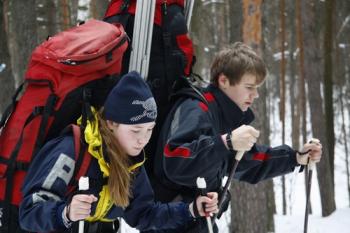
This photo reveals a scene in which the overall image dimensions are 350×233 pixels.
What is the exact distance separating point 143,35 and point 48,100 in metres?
0.89

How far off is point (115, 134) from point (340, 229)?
8778mm

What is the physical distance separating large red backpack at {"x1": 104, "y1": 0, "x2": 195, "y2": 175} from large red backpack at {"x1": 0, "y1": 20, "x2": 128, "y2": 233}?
1.90 feet

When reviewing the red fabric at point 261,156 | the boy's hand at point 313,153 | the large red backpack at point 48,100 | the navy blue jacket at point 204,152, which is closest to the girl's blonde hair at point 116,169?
the large red backpack at point 48,100

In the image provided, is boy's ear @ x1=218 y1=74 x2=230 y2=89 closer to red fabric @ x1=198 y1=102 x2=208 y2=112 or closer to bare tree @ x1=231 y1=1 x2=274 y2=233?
red fabric @ x1=198 y1=102 x2=208 y2=112

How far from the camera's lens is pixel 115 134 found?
95.8 inches

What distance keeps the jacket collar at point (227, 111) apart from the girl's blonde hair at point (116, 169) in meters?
0.82

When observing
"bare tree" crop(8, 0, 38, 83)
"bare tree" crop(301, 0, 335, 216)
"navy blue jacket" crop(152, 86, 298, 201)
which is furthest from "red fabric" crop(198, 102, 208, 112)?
"bare tree" crop(301, 0, 335, 216)

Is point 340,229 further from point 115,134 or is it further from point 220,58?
point 115,134

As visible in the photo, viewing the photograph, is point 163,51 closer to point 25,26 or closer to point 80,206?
point 80,206

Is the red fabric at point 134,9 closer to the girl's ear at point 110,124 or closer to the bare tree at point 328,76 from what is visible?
the girl's ear at point 110,124

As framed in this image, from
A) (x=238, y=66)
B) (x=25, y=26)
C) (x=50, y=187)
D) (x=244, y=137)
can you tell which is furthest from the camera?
(x=25, y=26)

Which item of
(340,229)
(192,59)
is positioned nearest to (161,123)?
(192,59)

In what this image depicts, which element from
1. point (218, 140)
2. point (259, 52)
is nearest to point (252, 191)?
point (259, 52)

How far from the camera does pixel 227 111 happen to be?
9.90 ft
